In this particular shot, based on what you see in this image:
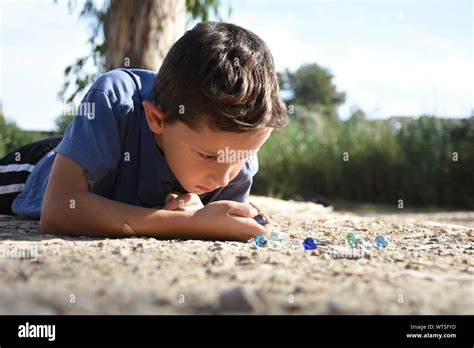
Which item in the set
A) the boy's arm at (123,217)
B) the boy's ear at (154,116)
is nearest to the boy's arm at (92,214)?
the boy's arm at (123,217)

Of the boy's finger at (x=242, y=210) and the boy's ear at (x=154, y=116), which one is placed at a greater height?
the boy's ear at (x=154, y=116)

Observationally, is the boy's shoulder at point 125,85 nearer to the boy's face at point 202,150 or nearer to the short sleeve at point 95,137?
the short sleeve at point 95,137

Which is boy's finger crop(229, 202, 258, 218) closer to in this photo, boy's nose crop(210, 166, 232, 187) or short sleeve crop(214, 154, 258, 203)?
boy's nose crop(210, 166, 232, 187)

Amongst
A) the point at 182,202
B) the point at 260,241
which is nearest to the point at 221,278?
the point at 260,241

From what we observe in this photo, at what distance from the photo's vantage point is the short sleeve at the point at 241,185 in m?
3.10

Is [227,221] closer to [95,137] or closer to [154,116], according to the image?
[154,116]

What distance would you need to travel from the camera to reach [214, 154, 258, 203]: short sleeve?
3.10m

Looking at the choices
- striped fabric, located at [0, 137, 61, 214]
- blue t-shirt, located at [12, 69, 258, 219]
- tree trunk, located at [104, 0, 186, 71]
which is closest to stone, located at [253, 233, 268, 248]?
blue t-shirt, located at [12, 69, 258, 219]

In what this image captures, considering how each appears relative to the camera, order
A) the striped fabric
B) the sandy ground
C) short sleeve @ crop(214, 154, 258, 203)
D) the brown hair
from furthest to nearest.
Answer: the striped fabric < short sleeve @ crop(214, 154, 258, 203) < the brown hair < the sandy ground

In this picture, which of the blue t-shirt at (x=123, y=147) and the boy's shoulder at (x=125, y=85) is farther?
the boy's shoulder at (x=125, y=85)

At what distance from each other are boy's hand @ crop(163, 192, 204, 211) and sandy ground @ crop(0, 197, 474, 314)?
23 cm
